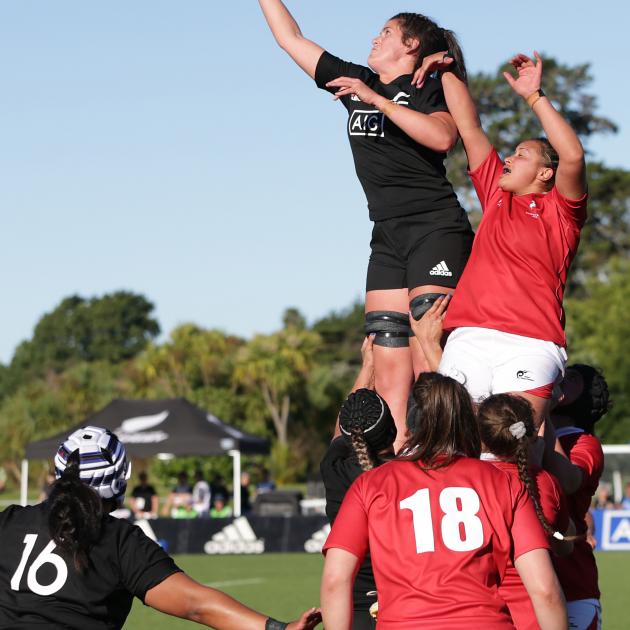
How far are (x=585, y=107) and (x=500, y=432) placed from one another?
68.0m

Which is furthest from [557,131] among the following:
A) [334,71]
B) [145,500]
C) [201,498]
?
[201,498]

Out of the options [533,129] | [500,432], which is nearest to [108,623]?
[500,432]

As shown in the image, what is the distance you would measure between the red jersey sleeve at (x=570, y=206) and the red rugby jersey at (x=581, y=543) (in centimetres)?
120

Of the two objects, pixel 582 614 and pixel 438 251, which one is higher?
pixel 438 251

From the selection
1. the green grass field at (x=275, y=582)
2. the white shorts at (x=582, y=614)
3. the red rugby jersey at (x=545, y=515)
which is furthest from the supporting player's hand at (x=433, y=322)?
the green grass field at (x=275, y=582)

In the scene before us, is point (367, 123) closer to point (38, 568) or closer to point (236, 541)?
point (38, 568)

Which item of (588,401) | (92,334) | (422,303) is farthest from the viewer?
(92,334)

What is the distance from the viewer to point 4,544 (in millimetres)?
5402

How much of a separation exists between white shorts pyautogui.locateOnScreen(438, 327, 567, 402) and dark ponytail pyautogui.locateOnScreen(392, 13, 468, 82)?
1.65m

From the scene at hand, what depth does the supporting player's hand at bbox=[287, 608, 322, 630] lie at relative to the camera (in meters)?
5.26

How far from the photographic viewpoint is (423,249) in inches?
277

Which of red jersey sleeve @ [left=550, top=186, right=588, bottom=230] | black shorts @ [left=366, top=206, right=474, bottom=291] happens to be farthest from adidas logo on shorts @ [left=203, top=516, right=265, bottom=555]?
red jersey sleeve @ [left=550, top=186, right=588, bottom=230]

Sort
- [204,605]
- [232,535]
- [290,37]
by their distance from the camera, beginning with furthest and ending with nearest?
→ 1. [232,535]
2. [290,37]
3. [204,605]

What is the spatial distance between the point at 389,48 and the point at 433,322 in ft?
5.28
